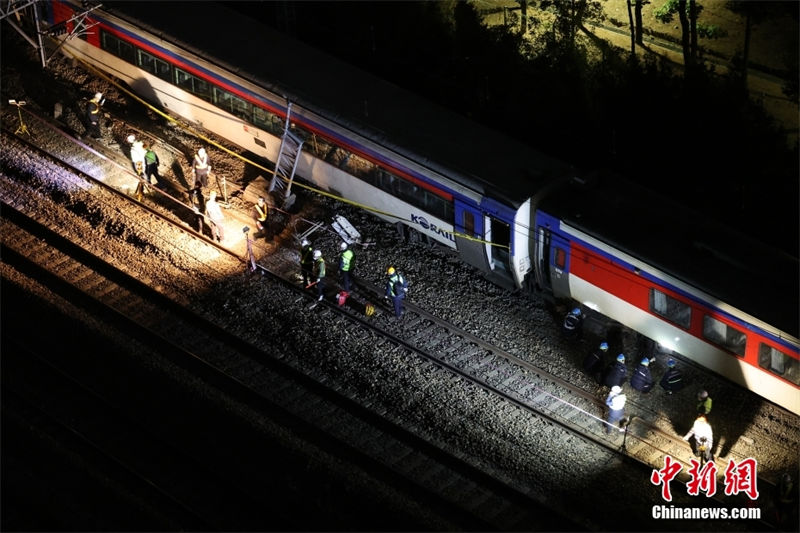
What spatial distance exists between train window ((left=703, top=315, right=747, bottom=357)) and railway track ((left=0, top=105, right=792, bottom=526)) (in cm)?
219

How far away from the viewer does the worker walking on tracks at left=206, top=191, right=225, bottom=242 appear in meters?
28.1

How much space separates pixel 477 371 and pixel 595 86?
10419mm

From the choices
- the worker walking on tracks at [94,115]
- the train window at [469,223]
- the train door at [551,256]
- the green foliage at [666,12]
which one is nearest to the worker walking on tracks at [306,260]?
the train window at [469,223]

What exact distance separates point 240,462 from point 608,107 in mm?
14419

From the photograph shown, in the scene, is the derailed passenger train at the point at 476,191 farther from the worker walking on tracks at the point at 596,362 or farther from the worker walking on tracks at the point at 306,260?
the worker walking on tracks at the point at 306,260

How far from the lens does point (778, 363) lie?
23.7 m

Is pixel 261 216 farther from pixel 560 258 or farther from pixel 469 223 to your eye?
pixel 560 258

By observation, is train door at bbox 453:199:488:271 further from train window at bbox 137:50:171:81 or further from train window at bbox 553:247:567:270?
train window at bbox 137:50:171:81

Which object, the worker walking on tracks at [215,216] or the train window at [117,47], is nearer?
the worker walking on tracks at [215,216]

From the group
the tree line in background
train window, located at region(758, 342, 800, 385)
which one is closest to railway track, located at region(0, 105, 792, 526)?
train window, located at region(758, 342, 800, 385)

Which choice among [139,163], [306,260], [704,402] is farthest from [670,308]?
[139,163]

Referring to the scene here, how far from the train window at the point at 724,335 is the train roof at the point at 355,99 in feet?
15.1

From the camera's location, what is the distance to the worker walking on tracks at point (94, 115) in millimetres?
31391

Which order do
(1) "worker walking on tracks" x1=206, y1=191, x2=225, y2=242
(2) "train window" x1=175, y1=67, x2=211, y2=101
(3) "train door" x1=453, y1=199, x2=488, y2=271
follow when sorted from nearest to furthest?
1. (3) "train door" x1=453, y1=199, x2=488, y2=271
2. (1) "worker walking on tracks" x1=206, y1=191, x2=225, y2=242
3. (2) "train window" x1=175, y1=67, x2=211, y2=101
